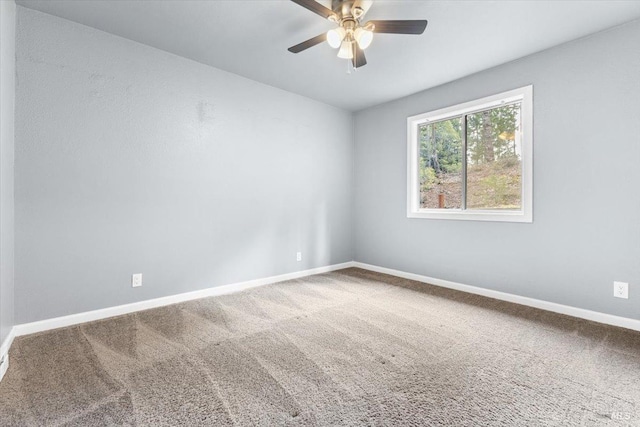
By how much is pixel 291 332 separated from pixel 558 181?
293 centimetres

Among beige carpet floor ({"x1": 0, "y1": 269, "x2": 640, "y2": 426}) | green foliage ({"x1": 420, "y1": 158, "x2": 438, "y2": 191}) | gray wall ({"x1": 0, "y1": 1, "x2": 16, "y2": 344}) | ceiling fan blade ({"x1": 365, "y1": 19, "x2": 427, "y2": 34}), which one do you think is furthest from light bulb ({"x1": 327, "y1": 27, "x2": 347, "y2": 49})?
green foliage ({"x1": 420, "y1": 158, "x2": 438, "y2": 191})

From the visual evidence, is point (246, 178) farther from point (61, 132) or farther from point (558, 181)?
point (558, 181)

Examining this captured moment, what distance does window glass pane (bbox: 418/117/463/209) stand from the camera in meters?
3.83

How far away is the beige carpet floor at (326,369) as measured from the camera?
1474 mm

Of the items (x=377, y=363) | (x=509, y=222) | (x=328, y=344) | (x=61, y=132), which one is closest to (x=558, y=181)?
(x=509, y=222)

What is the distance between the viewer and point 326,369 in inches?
74.0

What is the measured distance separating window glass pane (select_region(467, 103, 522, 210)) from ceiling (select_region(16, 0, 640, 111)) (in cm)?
60

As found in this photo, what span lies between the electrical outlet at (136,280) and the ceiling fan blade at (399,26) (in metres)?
3.04

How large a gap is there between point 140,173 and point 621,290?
4.55 meters

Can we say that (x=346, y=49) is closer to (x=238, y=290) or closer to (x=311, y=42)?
(x=311, y=42)

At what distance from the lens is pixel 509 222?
10.6 ft

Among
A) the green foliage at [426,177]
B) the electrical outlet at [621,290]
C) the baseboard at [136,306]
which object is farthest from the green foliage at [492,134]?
the baseboard at [136,306]

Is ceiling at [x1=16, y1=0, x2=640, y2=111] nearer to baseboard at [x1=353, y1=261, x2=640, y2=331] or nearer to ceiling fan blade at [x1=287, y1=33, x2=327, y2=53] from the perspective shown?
ceiling fan blade at [x1=287, y1=33, x2=327, y2=53]

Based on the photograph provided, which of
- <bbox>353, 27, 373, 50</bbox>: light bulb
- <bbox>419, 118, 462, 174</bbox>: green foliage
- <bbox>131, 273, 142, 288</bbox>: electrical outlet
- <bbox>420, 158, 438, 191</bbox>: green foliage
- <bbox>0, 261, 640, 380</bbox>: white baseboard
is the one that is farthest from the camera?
<bbox>420, 158, 438, 191</bbox>: green foliage
